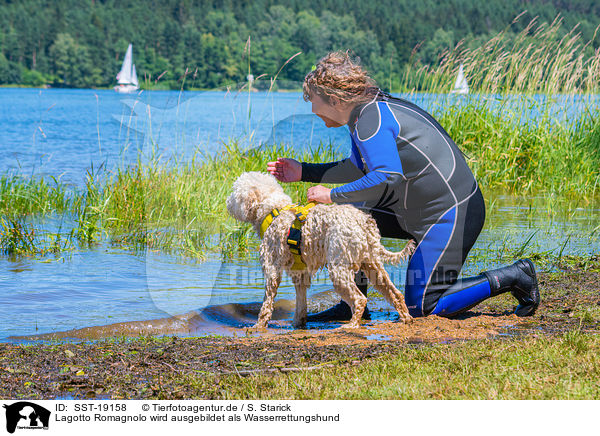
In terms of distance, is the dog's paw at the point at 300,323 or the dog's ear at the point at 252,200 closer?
the dog's ear at the point at 252,200

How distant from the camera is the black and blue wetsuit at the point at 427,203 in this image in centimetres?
477

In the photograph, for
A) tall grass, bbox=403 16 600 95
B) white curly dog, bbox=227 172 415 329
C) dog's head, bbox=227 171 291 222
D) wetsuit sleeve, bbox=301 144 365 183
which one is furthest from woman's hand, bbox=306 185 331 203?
tall grass, bbox=403 16 600 95

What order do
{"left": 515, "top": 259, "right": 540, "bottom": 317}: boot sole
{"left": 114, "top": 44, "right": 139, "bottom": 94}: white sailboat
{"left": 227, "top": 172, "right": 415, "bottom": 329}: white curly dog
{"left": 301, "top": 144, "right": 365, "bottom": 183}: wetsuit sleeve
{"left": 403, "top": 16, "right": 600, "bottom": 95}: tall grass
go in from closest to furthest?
{"left": 227, "top": 172, "right": 415, "bottom": 329}: white curly dog < {"left": 515, "top": 259, "right": 540, "bottom": 317}: boot sole < {"left": 301, "top": 144, "right": 365, "bottom": 183}: wetsuit sleeve < {"left": 403, "top": 16, "right": 600, "bottom": 95}: tall grass < {"left": 114, "top": 44, "right": 139, "bottom": 94}: white sailboat

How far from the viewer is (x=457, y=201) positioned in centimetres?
495

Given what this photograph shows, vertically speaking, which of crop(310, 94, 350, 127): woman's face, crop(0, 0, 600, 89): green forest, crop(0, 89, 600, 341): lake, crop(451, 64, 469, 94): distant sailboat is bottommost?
crop(0, 89, 600, 341): lake

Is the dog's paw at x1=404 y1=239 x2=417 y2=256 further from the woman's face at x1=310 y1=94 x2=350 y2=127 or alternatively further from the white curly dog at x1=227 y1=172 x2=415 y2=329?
the woman's face at x1=310 y1=94 x2=350 y2=127

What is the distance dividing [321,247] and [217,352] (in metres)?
1.09

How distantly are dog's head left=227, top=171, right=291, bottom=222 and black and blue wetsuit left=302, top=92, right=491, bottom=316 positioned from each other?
1.98ft

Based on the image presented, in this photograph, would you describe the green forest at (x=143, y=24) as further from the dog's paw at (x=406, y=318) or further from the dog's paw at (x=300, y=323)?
the dog's paw at (x=406, y=318)

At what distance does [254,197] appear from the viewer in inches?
203

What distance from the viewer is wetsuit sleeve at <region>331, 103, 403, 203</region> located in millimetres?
4555

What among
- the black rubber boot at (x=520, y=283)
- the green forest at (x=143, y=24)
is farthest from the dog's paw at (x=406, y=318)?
the green forest at (x=143, y=24)
